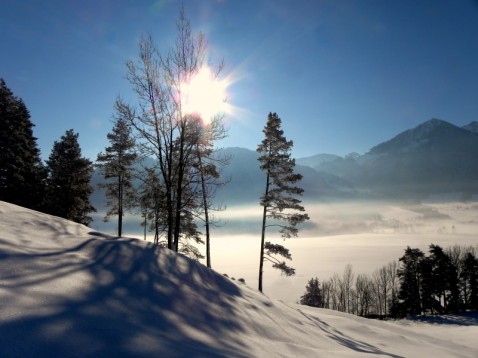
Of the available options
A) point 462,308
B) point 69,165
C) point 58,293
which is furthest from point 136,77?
point 462,308

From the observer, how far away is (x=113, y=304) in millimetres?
5094

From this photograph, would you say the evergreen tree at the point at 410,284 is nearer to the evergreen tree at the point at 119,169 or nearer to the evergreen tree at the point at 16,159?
the evergreen tree at the point at 119,169

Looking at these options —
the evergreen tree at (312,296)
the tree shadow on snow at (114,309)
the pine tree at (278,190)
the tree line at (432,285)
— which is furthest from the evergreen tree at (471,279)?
the tree shadow on snow at (114,309)

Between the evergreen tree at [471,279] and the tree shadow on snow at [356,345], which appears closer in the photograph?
the tree shadow on snow at [356,345]

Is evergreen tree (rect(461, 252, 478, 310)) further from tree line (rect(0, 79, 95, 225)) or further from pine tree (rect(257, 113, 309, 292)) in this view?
tree line (rect(0, 79, 95, 225))

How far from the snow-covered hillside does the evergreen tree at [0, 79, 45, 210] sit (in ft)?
70.2

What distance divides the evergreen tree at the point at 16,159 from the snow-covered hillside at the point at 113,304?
70.2ft

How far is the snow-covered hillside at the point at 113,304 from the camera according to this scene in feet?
12.5

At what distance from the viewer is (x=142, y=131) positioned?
13688 millimetres

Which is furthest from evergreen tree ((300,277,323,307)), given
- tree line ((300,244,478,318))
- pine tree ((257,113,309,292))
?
pine tree ((257,113,309,292))

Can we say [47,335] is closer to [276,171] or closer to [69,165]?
[276,171]

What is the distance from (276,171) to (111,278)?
19.4 m

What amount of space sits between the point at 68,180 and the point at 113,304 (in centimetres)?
2848

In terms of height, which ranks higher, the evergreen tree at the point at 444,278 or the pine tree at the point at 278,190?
the pine tree at the point at 278,190
